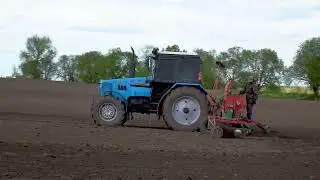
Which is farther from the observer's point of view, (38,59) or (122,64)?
(38,59)

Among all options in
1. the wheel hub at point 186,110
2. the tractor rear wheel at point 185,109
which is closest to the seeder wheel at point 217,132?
the tractor rear wheel at point 185,109

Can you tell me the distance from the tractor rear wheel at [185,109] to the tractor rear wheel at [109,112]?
1472mm

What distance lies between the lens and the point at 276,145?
16281mm

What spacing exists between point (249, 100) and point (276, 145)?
→ 4.59 m

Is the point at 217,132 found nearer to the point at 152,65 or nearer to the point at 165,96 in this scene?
the point at 165,96

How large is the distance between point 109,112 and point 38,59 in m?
65.0

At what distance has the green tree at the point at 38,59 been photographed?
7925 centimetres

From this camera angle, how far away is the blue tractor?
19.5 m

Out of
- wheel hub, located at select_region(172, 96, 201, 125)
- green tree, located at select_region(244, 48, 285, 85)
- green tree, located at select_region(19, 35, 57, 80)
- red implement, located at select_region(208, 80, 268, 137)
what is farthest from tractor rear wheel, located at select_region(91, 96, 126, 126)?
green tree, located at select_region(19, 35, 57, 80)

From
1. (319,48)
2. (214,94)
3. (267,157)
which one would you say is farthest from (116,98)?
(319,48)

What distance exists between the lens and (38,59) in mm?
83312

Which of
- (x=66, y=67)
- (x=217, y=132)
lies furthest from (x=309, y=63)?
(x=217, y=132)

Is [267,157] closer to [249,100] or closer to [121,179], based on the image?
[121,179]

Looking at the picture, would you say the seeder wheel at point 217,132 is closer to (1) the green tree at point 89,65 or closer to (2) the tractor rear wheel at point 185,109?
(2) the tractor rear wheel at point 185,109
